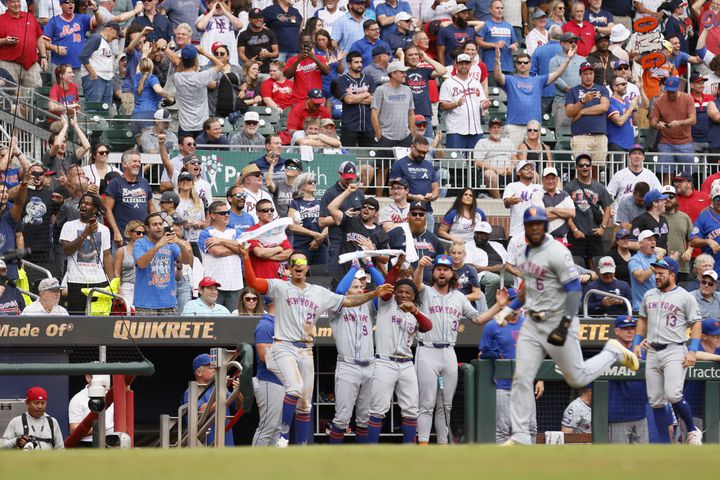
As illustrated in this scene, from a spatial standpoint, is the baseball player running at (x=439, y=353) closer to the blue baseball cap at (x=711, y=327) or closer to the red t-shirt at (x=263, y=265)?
the red t-shirt at (x=263, y=265)

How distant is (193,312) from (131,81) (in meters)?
5.49

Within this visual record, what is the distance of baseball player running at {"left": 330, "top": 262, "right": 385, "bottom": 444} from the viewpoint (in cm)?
1357

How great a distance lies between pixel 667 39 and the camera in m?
22.2

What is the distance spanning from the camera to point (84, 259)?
14.9 meters

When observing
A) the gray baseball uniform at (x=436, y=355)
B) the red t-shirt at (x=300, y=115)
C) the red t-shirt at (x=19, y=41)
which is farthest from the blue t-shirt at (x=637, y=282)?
the red t-shirt at (x=19, y=41)

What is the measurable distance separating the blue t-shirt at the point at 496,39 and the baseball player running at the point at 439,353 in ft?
24.2

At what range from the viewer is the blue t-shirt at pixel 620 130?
1903 centimetres

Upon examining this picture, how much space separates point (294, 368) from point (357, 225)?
2.99 metres

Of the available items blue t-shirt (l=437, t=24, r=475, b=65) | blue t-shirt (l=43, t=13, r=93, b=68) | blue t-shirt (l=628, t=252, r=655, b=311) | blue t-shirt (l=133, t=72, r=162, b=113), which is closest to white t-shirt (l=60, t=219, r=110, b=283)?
blue t-shirt (l=133, t=72, r=162, b=113)

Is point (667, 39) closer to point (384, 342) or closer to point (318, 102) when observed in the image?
point (318, 102)

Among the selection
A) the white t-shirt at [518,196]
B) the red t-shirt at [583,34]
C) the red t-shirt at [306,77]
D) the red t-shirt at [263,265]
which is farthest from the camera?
the red t-shirt at [583,34]

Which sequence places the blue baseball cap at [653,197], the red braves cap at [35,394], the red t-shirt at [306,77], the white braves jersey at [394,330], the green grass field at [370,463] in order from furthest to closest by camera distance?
the red t-shirt at [306,77] → the blue baseball cap at [653,197] → the white braves jersey at [394,330] → the red braves cap at [35,394] → the green grass field at [370,463]

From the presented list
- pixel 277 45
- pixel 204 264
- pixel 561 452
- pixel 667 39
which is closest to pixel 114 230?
pixel 204 264

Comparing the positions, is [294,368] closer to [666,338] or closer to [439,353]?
[439,353]
